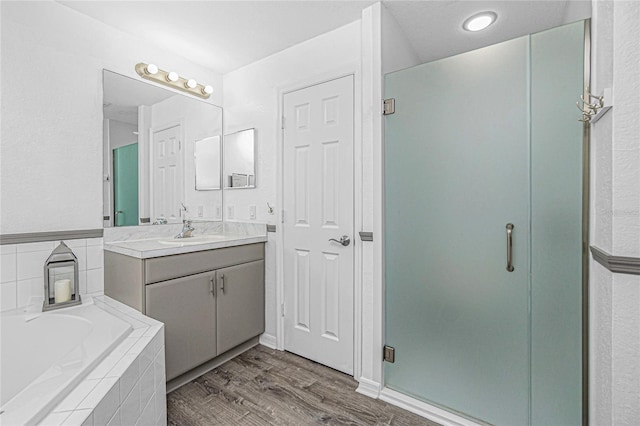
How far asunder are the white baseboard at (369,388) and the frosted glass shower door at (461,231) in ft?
0.34

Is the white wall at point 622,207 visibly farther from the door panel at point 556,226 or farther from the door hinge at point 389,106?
the door hinge at point 389,106

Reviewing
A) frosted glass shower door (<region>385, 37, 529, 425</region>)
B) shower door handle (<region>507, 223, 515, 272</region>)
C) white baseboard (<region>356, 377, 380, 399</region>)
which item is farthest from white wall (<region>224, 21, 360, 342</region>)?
shower door handle (<region>507, 223, 515, 272</region>)

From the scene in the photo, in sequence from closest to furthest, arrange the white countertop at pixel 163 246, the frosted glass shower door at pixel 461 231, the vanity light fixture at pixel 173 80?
the frosted glass shower door at pixel 461 231, the white countertop at pixel 163 246, the vanity light fixture at pixel 173 80

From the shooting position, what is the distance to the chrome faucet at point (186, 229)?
2410 mm

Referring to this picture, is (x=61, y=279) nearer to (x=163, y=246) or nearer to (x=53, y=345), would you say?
(x=53, y=345)

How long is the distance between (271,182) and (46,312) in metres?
1.57

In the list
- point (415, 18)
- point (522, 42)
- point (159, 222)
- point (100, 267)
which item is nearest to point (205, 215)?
point (159, 222)

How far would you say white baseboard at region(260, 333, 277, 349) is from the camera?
245 cm

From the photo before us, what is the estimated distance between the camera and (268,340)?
2.49 meters

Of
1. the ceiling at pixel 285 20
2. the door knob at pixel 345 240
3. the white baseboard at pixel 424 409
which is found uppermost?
the ceiling at pixel 285 20

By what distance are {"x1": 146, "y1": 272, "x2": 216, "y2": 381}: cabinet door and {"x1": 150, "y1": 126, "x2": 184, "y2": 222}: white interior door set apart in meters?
0.75

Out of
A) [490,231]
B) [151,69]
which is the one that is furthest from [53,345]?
[490,231]

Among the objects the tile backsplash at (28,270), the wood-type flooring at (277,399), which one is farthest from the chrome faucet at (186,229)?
the wood-type flooring at (277,399)

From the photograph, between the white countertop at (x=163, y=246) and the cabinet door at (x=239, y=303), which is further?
the cabinet door at (x=239, y=303)
